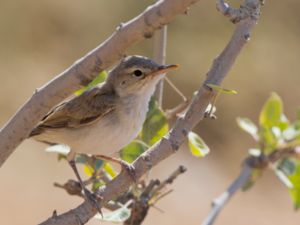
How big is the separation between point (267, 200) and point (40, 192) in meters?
3.47

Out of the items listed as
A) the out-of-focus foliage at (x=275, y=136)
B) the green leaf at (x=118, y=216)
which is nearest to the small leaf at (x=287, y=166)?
the out-of-focus foliage at (x=275, y=136)

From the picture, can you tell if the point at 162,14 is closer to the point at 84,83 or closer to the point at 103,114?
the point at 84,83

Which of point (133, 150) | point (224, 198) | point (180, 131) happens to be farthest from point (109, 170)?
point (180, 131)

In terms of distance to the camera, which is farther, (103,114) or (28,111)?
(103,114)

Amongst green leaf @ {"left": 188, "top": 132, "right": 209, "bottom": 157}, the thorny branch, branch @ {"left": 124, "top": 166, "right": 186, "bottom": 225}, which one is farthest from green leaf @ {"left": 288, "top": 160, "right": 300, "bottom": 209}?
branch @ {"left": 124, "top": 166, "right": 186, "bottom": 225}

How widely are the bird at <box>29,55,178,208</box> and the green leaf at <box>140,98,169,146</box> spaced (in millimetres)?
292

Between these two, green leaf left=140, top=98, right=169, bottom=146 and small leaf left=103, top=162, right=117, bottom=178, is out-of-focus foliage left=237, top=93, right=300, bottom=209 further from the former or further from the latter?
small leaf left=103, top=162, right=117, bottom=178

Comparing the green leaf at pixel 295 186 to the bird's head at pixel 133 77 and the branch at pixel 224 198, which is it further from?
the bird's head at pixel 133 77

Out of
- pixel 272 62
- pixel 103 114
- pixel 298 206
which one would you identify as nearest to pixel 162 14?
pixel 298 206

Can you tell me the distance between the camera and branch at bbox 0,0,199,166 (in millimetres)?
2242

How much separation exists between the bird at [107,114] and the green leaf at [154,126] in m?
0.29

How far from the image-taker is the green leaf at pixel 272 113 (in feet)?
12.3

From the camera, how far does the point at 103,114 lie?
4367mm

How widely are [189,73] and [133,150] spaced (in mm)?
9389
